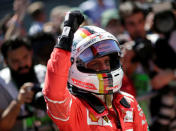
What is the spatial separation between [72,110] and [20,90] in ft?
4.97

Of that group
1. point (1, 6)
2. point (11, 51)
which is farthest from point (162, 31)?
point (1, 6)

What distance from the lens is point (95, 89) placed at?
2736 mm

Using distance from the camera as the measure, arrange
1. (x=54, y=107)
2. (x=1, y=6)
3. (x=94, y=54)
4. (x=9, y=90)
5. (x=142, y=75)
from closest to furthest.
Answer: (x=54, y=107), (x=94, y=54), (x=9, y=90), (x=142, y=75), (x=1, y=6)

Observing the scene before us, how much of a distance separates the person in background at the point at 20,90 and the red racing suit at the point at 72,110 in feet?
3.99

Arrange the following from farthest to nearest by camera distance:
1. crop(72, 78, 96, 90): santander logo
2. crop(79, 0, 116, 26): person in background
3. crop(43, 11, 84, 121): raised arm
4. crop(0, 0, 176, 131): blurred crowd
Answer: crop(79, 0, 116, 26): person in background < crop(0, 0, 176, 131): blurred crowd < crop(72, 78, 96, 90): santander logo < crop(43, 11, 84, 121): raised arm

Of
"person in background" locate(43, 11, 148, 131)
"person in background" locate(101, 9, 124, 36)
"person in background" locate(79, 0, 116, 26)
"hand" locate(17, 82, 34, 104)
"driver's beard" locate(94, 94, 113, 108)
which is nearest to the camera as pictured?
"person in background" locate(43, 11, 148, 131)

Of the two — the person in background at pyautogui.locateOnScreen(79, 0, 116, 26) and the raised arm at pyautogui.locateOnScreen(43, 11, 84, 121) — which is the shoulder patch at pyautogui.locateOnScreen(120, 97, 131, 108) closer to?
the raised arm at pyautogui.locateOnScreen(43, 11, 84, 121)

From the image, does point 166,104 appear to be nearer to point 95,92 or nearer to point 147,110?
point 147,110

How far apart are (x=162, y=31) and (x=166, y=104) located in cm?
102

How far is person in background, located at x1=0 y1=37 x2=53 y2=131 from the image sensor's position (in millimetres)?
3870

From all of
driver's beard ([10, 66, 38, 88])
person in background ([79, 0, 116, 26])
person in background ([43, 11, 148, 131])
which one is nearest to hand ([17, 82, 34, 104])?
driver's beard ([10, 66, 38, 88])

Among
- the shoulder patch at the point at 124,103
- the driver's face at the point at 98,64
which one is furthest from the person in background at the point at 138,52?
the driver's face at the point at 98,64

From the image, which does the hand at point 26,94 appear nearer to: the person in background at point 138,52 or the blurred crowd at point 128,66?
the blurred crowd at point 128,66

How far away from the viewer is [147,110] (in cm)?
497
